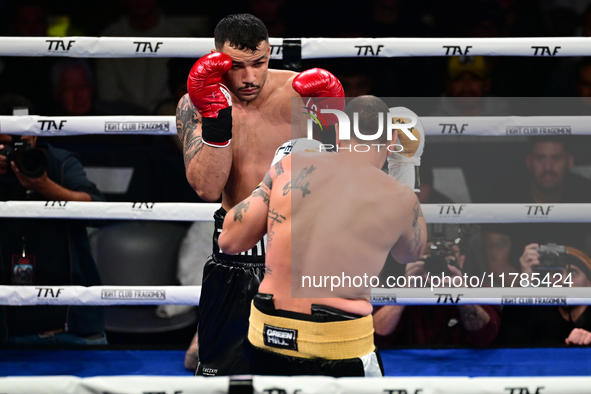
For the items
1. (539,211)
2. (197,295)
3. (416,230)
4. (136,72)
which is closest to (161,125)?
(197,295)

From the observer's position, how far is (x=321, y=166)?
74.3 inches

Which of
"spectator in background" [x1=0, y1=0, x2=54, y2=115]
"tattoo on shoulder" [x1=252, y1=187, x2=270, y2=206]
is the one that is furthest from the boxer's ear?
"spectator in background" [x1=0, y1=0, x2=54, y2=115]

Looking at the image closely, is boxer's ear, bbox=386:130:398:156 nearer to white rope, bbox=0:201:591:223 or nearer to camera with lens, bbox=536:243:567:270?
white rope, bbox=0:201:591:223

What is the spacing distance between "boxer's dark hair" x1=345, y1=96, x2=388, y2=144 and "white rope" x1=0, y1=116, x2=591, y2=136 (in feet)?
2.31

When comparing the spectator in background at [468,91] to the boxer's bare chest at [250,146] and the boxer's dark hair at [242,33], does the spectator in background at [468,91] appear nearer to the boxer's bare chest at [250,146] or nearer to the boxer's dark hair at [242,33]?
the boxer's bare chest at [250,146]

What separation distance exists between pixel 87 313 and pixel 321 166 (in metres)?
1.72

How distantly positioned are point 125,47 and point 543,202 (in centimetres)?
226

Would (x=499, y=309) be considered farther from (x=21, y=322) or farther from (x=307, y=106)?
(x=21, y=322)

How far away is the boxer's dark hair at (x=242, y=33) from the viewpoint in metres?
2.07

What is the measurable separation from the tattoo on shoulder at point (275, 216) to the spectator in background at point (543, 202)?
1.55 m

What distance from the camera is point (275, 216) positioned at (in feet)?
6.03

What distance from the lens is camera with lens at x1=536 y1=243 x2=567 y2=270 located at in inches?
107

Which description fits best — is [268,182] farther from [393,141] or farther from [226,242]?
[393,141]

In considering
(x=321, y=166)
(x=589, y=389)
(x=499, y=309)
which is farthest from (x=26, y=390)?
(x=499, y=309)
